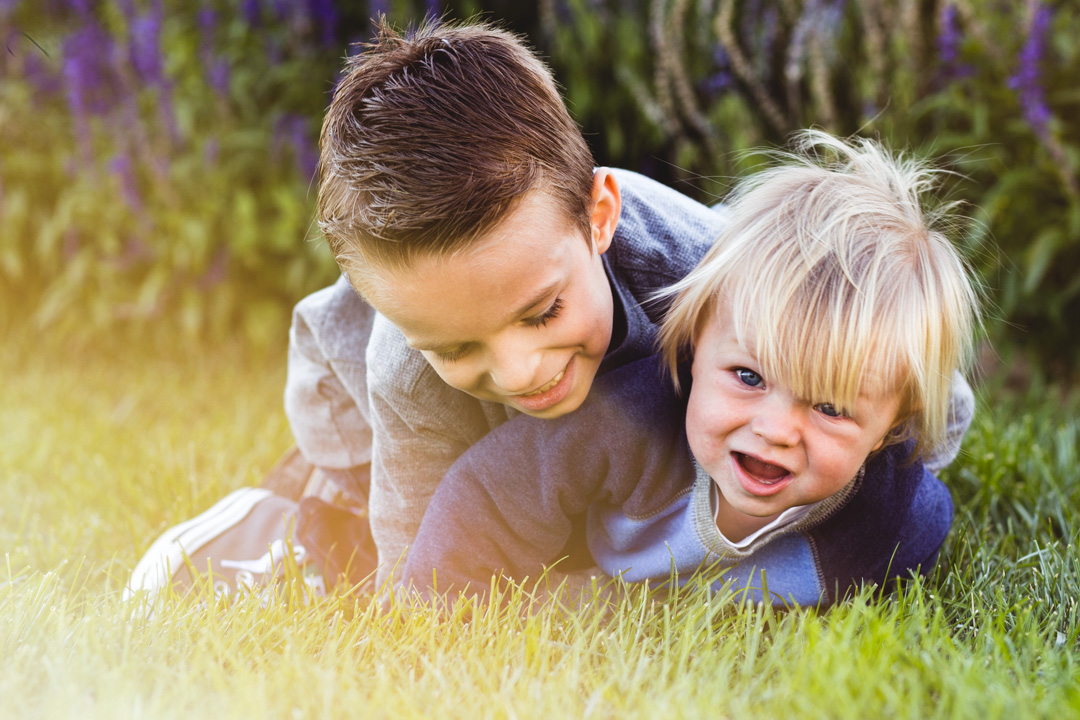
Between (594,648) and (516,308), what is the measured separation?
0.59 m

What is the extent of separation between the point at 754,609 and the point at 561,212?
0.90 metres

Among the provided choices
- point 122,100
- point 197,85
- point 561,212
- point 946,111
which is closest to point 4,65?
point 122,100

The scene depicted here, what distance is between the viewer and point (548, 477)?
174 centimetres

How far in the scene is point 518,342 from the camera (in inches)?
61.4

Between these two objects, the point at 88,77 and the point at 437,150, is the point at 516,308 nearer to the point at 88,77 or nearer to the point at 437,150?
the point at 437,150

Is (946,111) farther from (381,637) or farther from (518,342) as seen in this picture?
(381,637)

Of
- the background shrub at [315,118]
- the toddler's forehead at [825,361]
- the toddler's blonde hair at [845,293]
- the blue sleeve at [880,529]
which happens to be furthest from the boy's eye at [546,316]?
the background shrub at [315,118]

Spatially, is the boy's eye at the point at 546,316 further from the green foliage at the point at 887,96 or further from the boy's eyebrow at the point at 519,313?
the green foliage at the point at 887,96

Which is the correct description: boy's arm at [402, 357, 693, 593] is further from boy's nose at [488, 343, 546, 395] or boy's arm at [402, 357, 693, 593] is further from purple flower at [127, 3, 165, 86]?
purple flower at [127, 3, 165, 86]

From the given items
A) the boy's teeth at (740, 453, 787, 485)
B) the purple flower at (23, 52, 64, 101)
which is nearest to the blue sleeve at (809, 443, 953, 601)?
the boy's teeth at (740, 453, 787, 485)

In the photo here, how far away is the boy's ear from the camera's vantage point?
173 centimetres

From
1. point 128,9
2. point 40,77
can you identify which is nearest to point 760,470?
point 128,9

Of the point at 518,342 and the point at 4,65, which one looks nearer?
the point at 518,342

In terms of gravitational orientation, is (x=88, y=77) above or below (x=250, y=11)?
below
